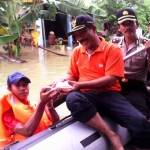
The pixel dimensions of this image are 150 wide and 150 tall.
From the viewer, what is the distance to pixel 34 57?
16406mm

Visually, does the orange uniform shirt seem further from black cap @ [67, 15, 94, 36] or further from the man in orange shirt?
black cap @ [67, 15, 94, 36]

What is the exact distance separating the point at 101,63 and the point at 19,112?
2.98ft

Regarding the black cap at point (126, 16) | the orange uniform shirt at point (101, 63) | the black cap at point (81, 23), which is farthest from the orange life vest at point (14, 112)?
the black cap at point (126, 16)

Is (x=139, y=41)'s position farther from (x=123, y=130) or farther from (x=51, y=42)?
(x=51, y=42)

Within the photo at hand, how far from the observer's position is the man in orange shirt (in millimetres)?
3480

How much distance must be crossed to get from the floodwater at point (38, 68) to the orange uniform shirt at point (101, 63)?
197 inches

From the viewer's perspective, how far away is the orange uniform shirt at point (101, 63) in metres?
3.55

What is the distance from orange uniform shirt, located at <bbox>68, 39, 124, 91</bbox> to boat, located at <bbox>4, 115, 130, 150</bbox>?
44cm

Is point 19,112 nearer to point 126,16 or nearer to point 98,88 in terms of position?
point 98,88

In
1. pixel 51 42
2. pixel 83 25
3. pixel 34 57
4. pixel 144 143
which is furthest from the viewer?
pixel 51 42

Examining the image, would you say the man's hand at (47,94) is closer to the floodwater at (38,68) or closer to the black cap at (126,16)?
the black cap at (126,16)

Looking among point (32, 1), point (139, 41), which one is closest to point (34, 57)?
point (32, 1)

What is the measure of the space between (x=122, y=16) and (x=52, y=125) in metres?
1.57

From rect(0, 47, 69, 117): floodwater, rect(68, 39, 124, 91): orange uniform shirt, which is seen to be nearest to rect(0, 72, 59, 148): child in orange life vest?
rect(68, 39, 124, 91): orange uniform shirt
